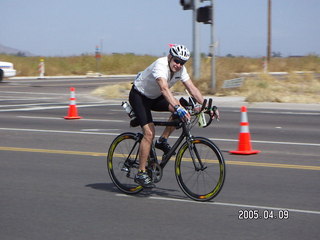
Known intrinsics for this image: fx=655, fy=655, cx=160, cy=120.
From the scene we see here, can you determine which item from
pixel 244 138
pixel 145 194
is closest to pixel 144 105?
pixel 145 194

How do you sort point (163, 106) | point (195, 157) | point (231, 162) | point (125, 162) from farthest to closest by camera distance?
1. point (231, 162)
2. point (125, 162)
3. point (163, 106)
4. point (195, 157)

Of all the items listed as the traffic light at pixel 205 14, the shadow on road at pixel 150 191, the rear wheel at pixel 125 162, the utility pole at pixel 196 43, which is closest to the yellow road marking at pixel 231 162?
the shadow on road at pixel 150 191

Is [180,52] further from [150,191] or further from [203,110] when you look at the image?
[150,191]

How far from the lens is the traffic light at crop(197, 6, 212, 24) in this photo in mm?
23625

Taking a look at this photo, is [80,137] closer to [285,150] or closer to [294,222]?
[285,150]

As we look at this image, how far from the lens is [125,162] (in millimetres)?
8336

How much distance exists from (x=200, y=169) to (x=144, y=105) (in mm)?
1026

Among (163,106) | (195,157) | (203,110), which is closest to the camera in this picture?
(203,110)

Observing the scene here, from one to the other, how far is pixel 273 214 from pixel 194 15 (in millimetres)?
19359

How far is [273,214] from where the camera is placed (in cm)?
696

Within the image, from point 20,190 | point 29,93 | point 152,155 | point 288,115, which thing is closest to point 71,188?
point 20,190

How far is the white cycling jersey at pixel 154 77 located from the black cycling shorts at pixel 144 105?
0.23 feet

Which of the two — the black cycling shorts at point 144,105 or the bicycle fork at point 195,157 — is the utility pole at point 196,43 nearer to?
the black cycling shorts at point 144,105

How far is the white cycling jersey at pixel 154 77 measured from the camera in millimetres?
7445
